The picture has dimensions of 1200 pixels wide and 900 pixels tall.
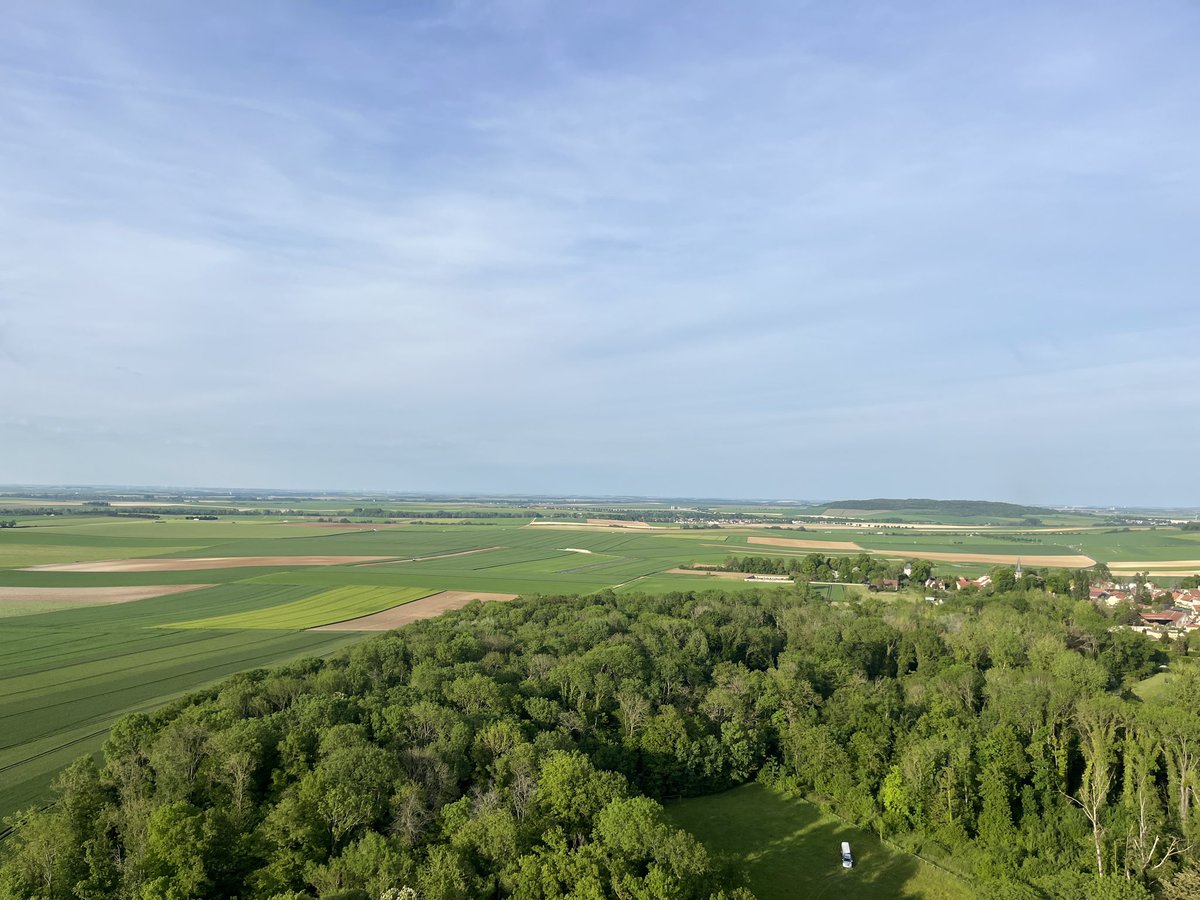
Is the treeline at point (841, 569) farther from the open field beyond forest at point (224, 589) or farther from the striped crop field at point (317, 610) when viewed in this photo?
the striped crop field at point (317, 610)

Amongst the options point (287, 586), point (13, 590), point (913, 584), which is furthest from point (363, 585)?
point (913, 584)

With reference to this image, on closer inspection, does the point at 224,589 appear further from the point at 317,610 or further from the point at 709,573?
the point at 709,573

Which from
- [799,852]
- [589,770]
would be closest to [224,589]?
[589,770]

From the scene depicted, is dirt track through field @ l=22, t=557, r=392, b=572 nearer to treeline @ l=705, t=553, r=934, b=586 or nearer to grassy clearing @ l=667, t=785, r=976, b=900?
treeline @ l=705, t=553, r=934, b=586

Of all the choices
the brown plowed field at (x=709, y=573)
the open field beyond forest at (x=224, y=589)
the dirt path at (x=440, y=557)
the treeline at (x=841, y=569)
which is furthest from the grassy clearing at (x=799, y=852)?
the dirt path at (x=440, y=557)

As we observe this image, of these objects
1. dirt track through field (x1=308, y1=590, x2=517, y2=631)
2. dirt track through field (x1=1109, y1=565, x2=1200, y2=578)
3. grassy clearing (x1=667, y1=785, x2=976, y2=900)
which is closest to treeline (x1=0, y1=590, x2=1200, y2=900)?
grassy clearing (x1=667, y1=785, x2=976, y2=900)
